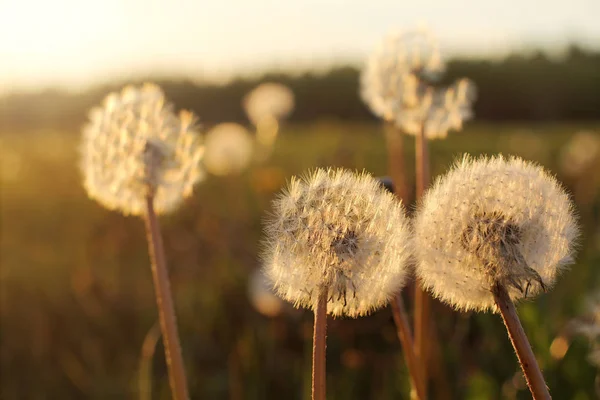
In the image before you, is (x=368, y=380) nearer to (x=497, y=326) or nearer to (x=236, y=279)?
(x=497, y=326)

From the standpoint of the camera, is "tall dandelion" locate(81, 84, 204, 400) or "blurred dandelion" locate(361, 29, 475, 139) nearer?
"tall dandelion" locate(81, 84, 204, 400)

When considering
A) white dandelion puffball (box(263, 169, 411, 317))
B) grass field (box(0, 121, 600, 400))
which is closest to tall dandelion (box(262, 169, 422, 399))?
white dandelion puffball (box(263, 169, 411, 317))

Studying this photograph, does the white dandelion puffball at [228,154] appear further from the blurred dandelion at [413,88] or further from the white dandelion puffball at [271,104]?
the blurred dandelion at [413,88]

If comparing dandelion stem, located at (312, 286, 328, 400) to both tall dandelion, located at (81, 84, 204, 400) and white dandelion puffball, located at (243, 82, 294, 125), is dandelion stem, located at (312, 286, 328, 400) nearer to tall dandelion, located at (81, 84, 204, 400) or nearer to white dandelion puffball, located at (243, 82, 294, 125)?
tall dandelion, located at (81, 84, 204, 400)

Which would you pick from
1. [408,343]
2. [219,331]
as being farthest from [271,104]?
[408,343]

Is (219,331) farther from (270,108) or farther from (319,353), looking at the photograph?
(270,108)

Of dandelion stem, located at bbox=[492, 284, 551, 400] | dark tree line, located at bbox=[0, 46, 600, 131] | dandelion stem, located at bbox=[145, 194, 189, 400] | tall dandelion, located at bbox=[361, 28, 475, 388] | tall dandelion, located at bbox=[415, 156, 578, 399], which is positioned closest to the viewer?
dandelion stem, located at bbox=[492, 284, 551, 400]

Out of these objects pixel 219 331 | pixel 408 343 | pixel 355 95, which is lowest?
pixel 355 95
